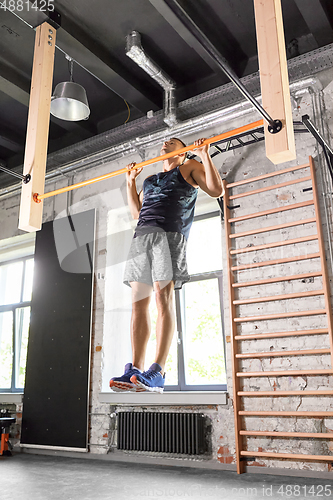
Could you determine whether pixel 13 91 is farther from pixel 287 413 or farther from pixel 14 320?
pixel 287 413

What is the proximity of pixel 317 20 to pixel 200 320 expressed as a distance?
3.04 metres

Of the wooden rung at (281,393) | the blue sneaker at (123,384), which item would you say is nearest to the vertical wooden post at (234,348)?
the wooden rung at (281,393)

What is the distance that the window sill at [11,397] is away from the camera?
5.56m

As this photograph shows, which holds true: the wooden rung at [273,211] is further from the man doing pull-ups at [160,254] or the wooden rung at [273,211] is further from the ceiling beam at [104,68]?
the ceiling beam at [104,68]

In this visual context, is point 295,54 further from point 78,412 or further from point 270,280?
point 78,412

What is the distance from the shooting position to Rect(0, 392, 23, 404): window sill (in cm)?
556

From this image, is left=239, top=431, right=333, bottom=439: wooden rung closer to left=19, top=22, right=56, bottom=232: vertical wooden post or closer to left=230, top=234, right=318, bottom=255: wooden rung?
left=230, top=234, right=318, bottom=255: wooden rung

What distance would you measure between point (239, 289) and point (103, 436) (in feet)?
7.65

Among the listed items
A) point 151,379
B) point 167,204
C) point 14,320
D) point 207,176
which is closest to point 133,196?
point 167,204

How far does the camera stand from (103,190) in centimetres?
405

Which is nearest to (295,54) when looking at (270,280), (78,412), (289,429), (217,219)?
(217,219)

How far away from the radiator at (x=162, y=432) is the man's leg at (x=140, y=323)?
84.5 inches

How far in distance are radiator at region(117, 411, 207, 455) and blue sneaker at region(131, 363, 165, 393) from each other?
6.79 ft

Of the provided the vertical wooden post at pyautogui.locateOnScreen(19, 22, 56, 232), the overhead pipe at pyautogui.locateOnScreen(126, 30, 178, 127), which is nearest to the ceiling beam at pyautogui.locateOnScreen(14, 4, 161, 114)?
the overhead pipe at pyautogui.locateOnScreen(126, 30, 178, 127)
